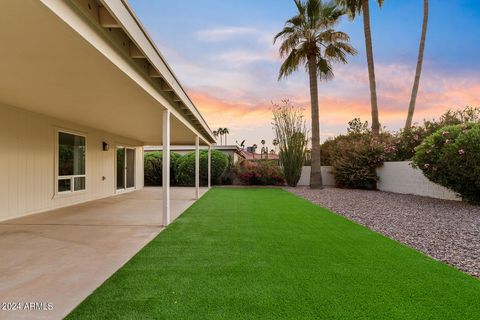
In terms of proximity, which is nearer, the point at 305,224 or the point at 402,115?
the point at 305,224

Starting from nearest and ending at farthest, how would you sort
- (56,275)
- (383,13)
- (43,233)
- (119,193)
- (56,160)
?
(56,275), (43,233), (56,160), (119,193), (383,13)

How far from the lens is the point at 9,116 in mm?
6164

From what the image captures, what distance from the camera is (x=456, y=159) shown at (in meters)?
8.20

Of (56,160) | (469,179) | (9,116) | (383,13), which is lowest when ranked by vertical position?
(469,179)

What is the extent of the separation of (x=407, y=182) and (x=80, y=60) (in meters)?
12.7

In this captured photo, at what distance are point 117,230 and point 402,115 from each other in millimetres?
19108

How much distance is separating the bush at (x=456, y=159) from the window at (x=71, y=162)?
10767 millimetres

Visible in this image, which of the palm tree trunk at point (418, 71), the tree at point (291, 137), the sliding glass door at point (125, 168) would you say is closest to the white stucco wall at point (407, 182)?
the tree at point (291, 137)

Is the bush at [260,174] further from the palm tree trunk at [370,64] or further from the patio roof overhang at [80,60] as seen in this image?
the patio roof overhang at [80,60]

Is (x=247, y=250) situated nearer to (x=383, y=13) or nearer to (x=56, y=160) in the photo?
(x=56, y=160)

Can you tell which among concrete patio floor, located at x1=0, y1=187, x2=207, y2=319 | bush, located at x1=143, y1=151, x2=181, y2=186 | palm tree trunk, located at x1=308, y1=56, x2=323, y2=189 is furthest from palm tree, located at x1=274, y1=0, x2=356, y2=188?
concrete patio floor, located at x1=0, y1=187, x2=207, y2=319

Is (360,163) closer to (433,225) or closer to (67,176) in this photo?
(433,225)

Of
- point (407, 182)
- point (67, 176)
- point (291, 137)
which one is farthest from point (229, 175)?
point (67, 176)

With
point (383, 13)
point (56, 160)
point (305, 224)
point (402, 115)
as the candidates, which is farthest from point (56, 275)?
point (402, 115)
